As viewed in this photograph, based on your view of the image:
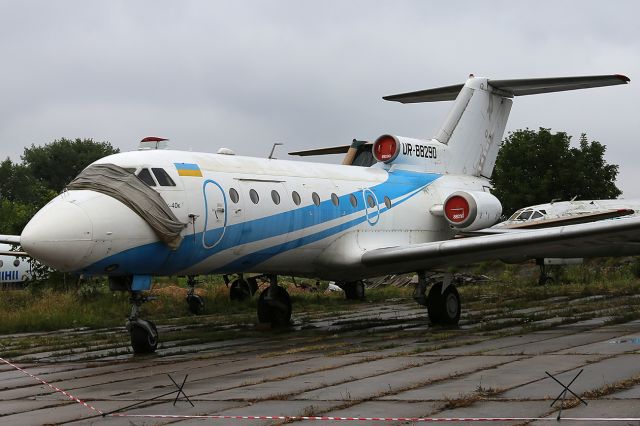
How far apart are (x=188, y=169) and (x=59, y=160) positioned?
90.2 metres

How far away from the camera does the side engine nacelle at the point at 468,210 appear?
1847cm

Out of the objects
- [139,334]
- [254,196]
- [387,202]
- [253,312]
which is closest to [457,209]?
[387,202]

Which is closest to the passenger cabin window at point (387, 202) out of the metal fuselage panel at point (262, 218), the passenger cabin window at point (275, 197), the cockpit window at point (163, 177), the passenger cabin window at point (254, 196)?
the metal fuselage panel at point (262, 218)

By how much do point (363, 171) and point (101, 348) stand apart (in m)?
6.75

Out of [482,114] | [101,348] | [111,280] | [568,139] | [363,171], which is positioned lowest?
[101,348]

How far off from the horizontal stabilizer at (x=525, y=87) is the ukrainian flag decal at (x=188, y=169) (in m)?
8.94

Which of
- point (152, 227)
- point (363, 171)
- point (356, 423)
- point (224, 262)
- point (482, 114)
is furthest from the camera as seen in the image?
point (482, 114)

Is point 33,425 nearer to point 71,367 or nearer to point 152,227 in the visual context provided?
point 71,367

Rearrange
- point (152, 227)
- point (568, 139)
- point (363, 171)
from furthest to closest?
point (568, 139), point (363, 171), point (152, 227)

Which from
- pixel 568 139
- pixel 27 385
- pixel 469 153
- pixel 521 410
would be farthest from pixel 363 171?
pixel 568 139

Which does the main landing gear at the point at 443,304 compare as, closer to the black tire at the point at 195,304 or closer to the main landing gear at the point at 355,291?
the black tire at the point at 195,304

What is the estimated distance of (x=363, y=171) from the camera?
61.0 ft

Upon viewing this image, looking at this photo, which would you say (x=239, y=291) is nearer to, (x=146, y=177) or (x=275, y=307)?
(x=275, y=307)

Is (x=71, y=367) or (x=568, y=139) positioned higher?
(x=568, y=139)
